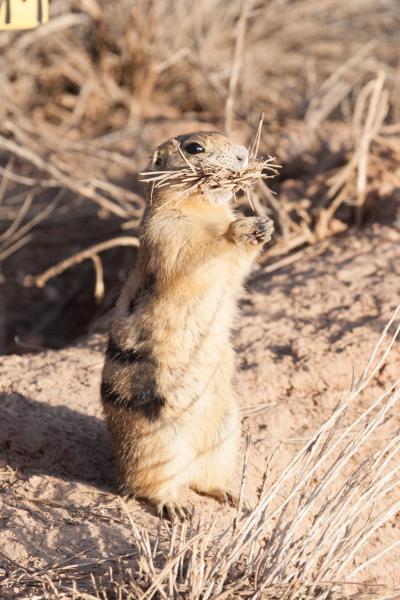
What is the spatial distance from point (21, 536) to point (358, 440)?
1.47m

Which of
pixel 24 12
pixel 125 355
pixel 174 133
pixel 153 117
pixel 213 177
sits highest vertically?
pixel 24 12

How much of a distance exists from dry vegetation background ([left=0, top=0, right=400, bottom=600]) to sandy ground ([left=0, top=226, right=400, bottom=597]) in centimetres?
20

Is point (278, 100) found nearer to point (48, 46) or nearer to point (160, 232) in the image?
point (48, 46)

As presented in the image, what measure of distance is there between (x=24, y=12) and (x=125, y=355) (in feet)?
6.72

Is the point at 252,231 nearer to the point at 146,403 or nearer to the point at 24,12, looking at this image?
the point at 146,403

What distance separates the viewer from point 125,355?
3.76 m

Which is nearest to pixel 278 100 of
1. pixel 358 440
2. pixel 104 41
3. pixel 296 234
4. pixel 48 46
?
pixel 104 41

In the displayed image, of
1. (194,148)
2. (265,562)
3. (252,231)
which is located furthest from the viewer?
(194,148)

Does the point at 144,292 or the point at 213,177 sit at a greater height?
the point at 213,177

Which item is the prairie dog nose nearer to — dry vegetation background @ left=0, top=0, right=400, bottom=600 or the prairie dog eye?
the prairie dog eye

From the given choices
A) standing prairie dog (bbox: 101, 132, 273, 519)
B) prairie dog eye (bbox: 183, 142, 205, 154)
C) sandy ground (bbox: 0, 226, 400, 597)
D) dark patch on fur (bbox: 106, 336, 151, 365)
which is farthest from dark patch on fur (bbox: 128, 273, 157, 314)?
sandy ground (bbox: 0, 226, 400, 597)

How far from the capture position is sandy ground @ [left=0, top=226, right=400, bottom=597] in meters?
3.65

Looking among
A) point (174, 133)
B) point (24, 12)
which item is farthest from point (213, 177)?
point (174, 133)

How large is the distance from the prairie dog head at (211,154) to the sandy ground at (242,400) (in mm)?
1400
